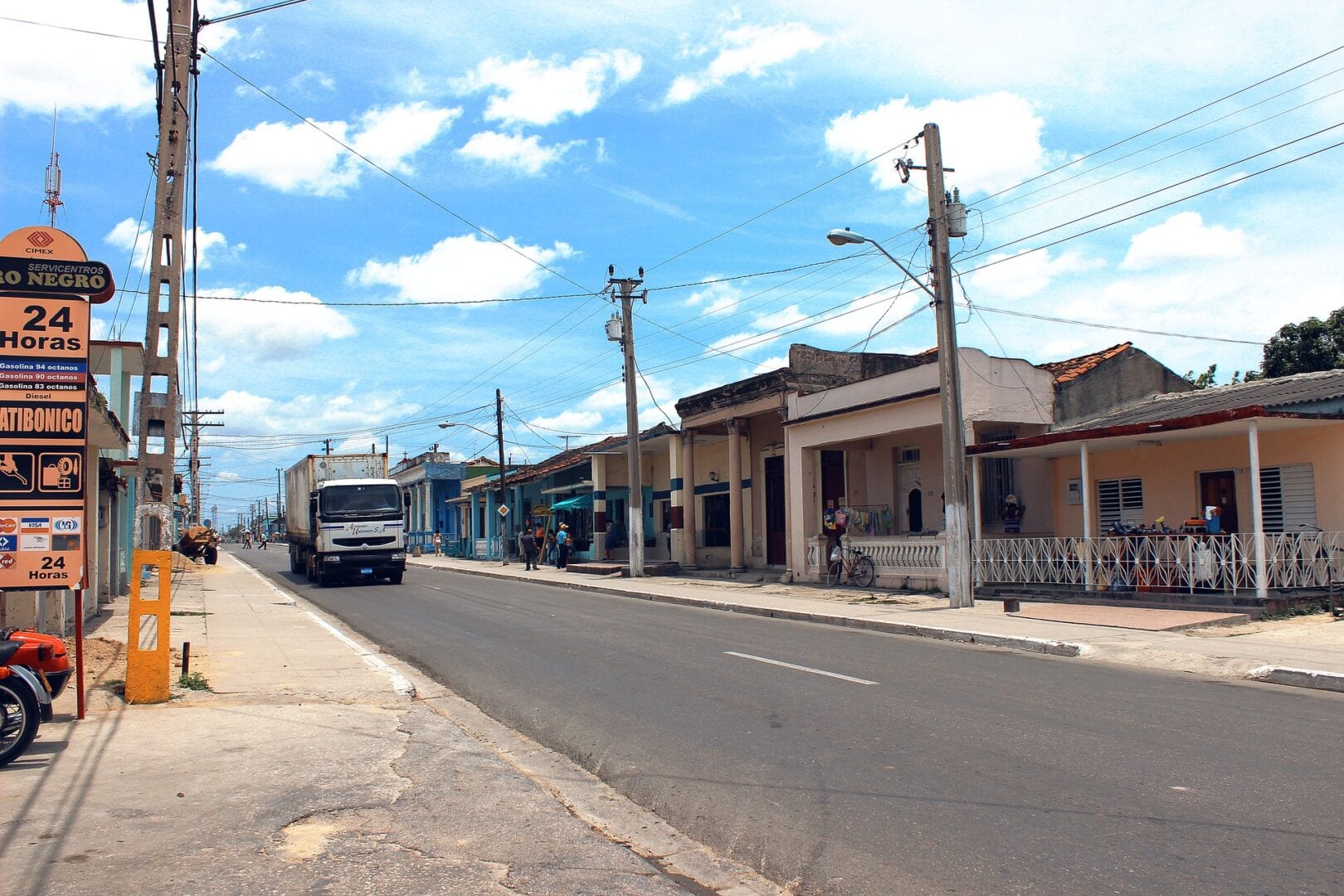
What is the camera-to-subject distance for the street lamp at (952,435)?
18938mm

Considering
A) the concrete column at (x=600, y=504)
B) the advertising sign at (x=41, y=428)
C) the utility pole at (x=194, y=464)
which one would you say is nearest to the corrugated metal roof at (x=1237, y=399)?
the advertising sign at (x=41, y=428)

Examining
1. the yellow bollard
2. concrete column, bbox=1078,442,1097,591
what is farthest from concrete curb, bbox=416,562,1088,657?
the yellow bollard

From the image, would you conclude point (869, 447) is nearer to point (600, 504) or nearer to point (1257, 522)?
point (1257, 522)

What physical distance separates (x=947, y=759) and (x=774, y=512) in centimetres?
2447

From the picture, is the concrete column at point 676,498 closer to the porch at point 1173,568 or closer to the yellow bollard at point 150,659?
the porch at point 1173,568

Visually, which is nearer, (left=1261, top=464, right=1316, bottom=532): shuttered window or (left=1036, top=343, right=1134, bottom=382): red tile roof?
(left=1261, top=464, right=1316, bottom=532): shuttered window

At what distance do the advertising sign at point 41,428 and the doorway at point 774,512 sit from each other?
24.1m

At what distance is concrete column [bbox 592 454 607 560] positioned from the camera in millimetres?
39625

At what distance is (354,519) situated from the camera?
29.2m

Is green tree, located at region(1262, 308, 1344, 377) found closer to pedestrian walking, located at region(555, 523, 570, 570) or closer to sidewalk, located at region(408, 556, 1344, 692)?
sidewalk, located at region(408, 556, 1344, 692)

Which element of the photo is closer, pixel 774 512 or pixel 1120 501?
pixel 1120 501

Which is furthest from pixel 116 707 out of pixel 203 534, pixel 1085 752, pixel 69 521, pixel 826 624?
pixel 203 534

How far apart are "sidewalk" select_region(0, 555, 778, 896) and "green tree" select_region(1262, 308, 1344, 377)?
3026cm

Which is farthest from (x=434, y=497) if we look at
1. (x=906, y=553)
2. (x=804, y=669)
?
(x=804, y=669)
